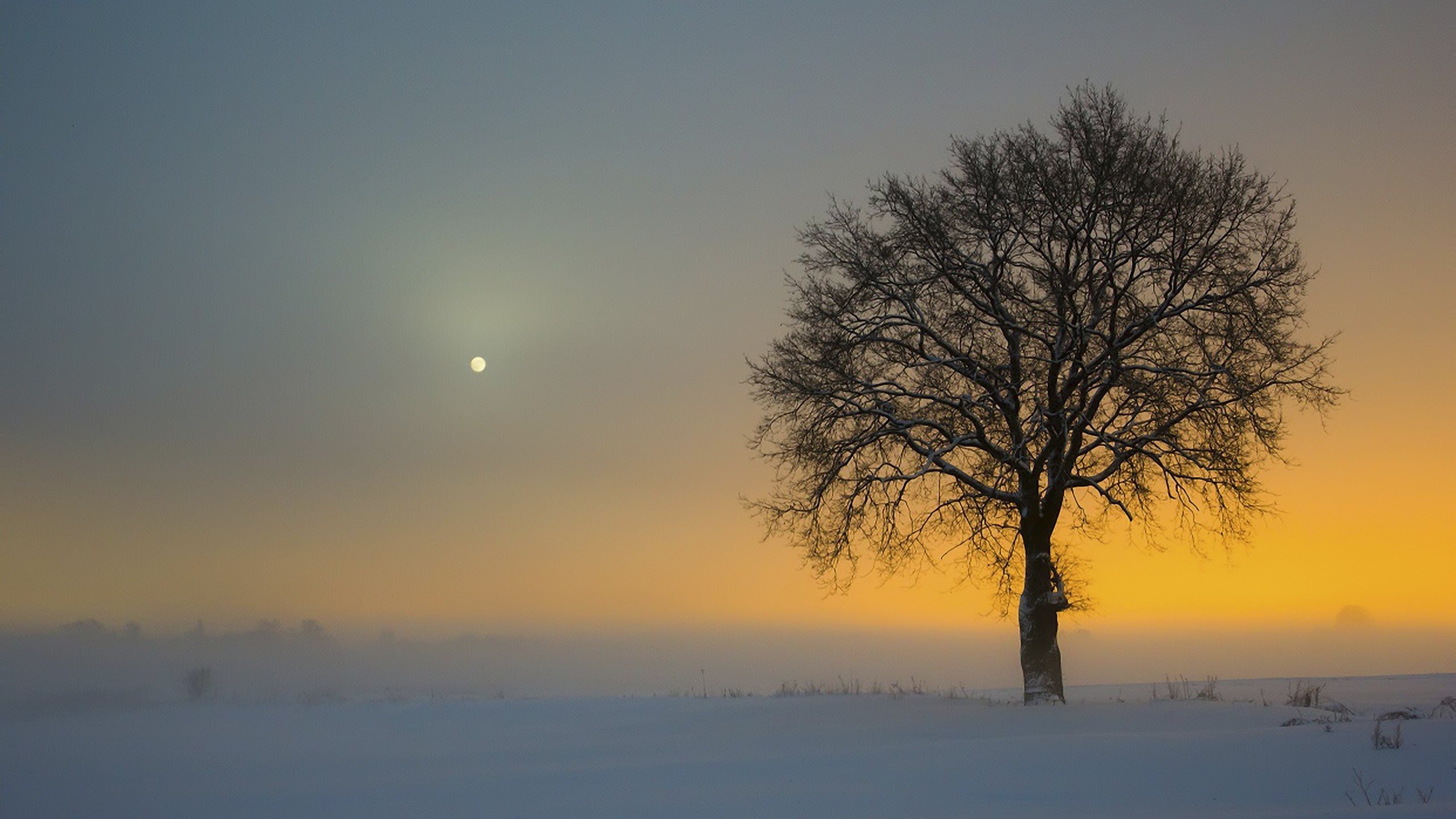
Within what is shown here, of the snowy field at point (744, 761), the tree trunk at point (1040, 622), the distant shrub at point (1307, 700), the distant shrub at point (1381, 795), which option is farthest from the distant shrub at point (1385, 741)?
the tree trunk at point (1040, 622)

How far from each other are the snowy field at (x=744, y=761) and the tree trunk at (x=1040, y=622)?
859 mm

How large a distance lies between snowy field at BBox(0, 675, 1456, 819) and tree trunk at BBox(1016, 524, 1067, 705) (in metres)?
0.86

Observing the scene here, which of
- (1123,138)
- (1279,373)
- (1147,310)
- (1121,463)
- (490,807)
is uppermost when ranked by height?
(1123,138)

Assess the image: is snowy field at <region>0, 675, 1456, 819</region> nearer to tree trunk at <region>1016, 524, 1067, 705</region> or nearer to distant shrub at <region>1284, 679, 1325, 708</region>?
distant shrub at <region>1284, 679, 1325, 708</region>

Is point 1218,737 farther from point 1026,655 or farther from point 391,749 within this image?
point 391,749

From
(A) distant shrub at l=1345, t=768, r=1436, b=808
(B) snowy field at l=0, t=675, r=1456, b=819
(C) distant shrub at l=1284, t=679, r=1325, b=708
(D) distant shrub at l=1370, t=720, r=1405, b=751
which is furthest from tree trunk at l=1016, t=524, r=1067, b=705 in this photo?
(A) distant shrub at l=1345, t=768, r=1436, b=808

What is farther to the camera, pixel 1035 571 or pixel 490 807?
pixel 1035 571

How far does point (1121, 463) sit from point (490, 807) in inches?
482

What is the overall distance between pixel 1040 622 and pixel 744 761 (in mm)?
7302

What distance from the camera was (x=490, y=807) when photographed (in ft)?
33.8

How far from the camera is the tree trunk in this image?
1706 centimetres

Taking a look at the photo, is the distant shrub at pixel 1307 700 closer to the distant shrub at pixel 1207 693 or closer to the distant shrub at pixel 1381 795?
the distant shrub at pixel 1207 693

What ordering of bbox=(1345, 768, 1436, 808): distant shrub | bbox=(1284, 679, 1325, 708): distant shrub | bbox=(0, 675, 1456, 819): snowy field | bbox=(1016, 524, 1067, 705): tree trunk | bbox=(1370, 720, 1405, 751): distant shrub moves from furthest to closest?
bbox=(1016, 524, 1067, 705): tree trunk < bbox=(1284, 679, 1325, 708): distant shrub < bbox=(1370, 720, 1405, 751): distant shrub < bbox=(0, 675, 1456, 819): snowy field < bbox=(1345, 768, 1436, 808): distant shrub

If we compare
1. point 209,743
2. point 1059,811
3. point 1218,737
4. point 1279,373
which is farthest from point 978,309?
point 209,743
